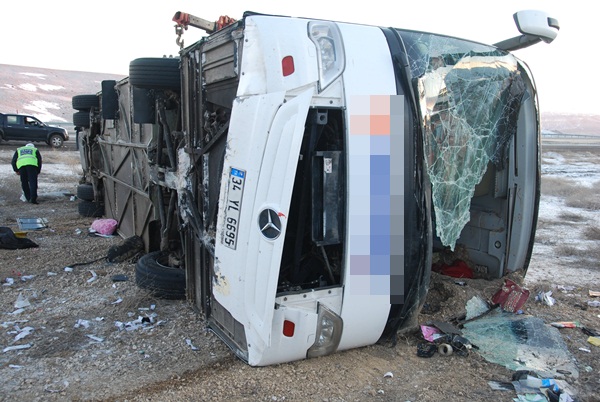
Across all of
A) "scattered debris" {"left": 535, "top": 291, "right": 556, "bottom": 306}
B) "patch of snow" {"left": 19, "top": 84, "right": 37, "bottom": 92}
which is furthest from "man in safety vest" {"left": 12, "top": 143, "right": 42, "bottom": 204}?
"patch of snow" {"left": 19, "top": 84, "right": 37, "bottom": 92}

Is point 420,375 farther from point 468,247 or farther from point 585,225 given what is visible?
point 585,225

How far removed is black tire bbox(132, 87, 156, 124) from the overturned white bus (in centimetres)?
108

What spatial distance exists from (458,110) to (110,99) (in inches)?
214

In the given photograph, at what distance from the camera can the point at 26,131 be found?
22.5 metres

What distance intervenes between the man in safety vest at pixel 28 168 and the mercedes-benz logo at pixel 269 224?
9515 mm

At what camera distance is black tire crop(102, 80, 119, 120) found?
730 centimetres

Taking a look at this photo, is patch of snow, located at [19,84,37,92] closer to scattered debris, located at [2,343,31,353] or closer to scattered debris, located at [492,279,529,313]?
scattered debris, located at [2,343,31,353]

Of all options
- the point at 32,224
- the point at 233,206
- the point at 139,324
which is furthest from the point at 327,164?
the point at 32,224

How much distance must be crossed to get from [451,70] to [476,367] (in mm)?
2059

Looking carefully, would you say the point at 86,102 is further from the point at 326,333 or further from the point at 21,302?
the point at 326,333

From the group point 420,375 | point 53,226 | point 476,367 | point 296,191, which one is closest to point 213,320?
point 296,191

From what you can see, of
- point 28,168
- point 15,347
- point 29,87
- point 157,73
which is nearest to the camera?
Answer: point 15,347

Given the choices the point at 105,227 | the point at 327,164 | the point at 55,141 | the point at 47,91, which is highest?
the point at 47,91

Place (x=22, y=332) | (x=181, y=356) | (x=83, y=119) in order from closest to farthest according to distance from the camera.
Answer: (x=181, y=356) → (x=22, y=332) → (x=83, y=119)
